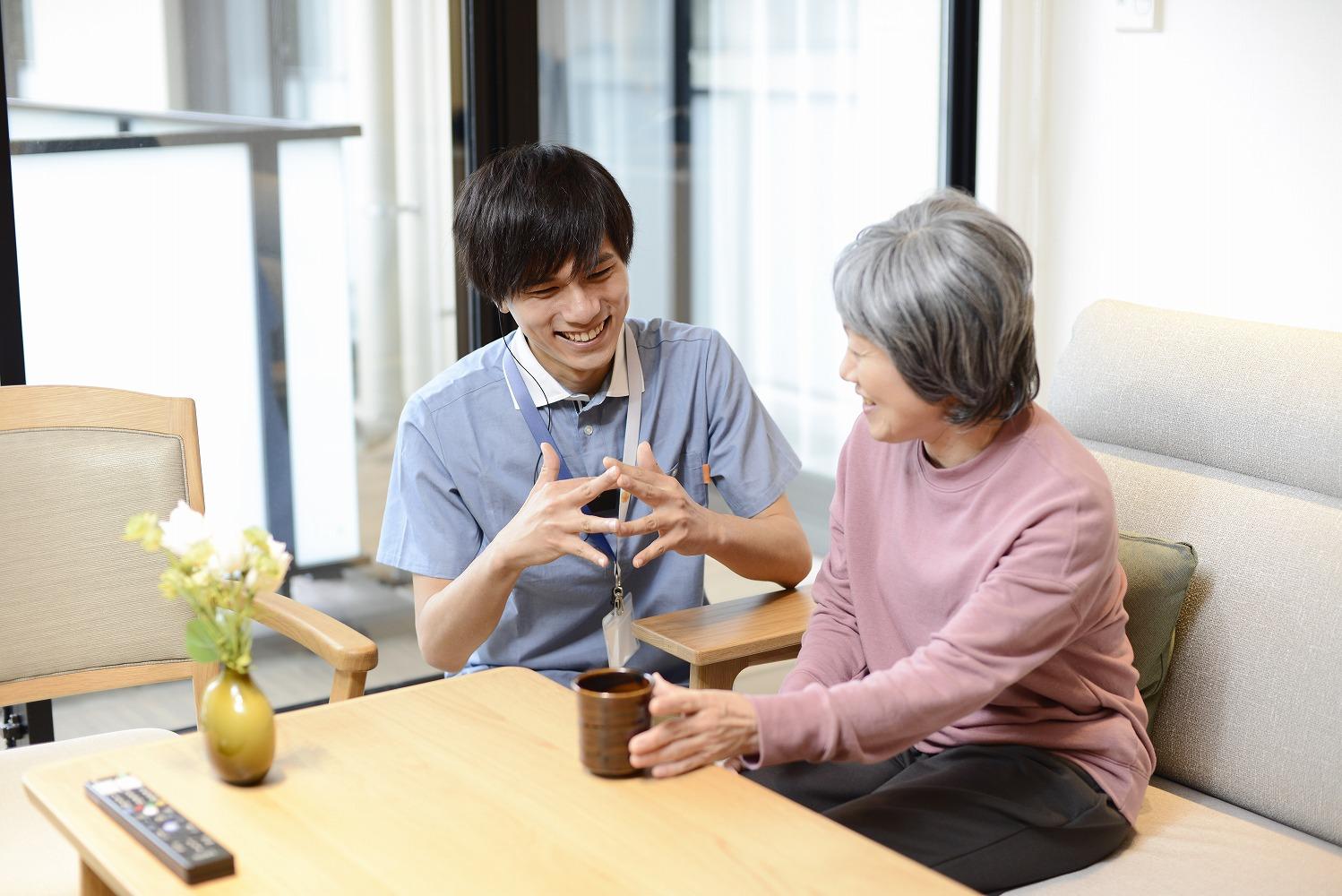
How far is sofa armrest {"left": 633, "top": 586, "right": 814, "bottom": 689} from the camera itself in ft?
6.02

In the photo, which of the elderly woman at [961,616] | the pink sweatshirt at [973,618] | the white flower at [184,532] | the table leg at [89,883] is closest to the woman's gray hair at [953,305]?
the elderly woman at [961,616]

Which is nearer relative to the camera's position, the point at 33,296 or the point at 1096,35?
the point at 33,296

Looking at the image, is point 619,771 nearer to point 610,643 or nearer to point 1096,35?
point 610,643

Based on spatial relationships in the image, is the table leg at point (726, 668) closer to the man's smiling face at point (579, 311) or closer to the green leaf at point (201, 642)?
the man's smiling face at point (579, 311)

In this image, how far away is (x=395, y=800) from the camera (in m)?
1.37

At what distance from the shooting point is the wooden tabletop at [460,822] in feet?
3.99

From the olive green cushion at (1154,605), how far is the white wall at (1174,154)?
1317 millimetres

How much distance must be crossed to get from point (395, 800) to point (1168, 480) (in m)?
1.11

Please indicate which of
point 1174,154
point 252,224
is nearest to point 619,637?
point 252,224

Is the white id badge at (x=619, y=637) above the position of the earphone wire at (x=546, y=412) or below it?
below

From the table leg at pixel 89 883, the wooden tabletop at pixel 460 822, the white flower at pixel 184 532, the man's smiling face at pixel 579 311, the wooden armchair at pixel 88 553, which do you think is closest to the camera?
the wooden tabletop at pixel 460 822

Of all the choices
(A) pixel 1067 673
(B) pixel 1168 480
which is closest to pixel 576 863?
(A) pixel 1067 673

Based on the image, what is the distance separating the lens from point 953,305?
1452 millimetres

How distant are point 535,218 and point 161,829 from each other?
35.6 inches
